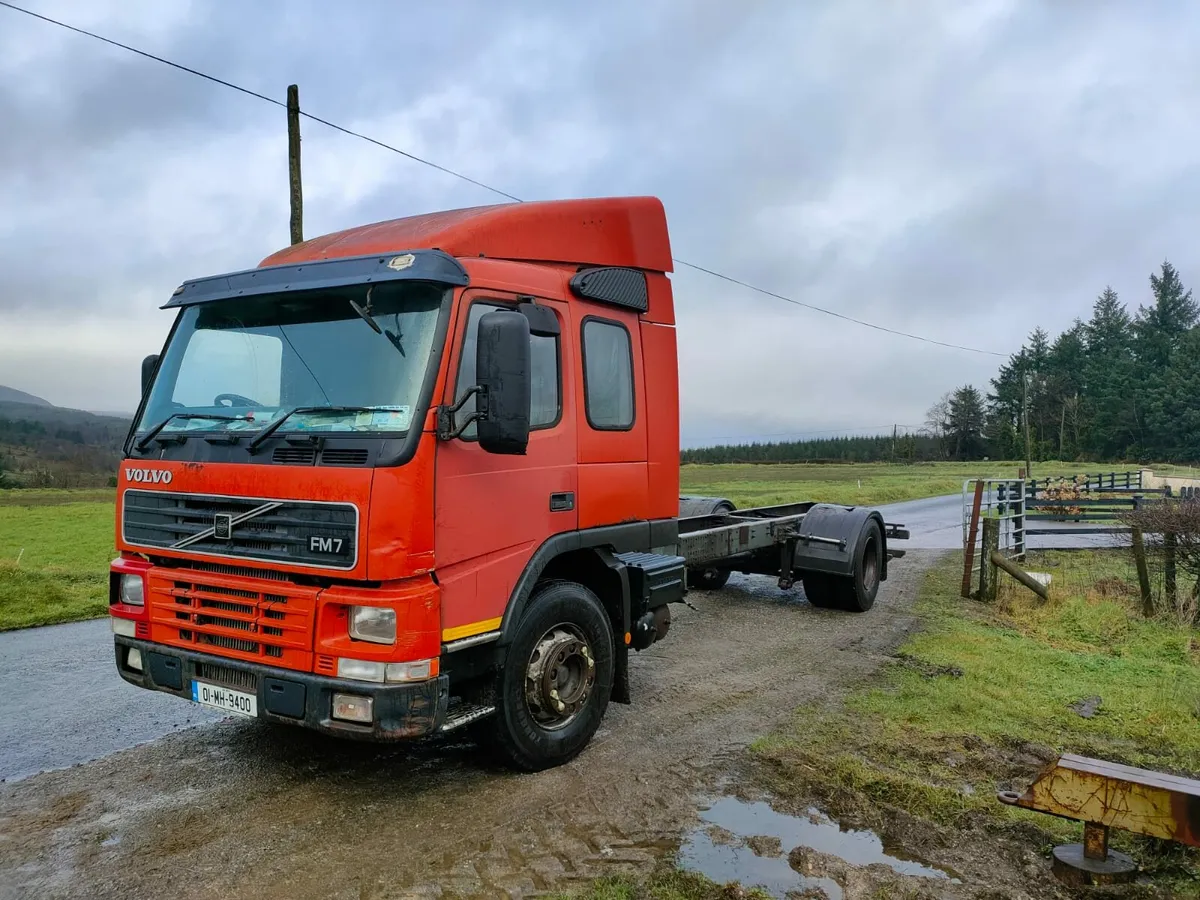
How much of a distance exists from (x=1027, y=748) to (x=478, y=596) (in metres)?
3.65

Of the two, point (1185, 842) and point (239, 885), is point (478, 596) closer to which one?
point (239, 885)

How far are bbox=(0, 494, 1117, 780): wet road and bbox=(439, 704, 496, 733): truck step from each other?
8.07ft

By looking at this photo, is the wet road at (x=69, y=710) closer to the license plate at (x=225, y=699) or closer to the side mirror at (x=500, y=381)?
the license plate at (x=225, y=699)

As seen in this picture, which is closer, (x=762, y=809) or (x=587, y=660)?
(x=762, y=809)

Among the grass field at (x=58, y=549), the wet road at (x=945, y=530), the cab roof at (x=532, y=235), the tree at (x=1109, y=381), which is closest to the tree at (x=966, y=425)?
the tree at (x=1109, y=381)

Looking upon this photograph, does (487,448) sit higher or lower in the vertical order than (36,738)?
higher

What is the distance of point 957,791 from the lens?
4559mm

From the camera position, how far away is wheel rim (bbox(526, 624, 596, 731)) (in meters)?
4.77

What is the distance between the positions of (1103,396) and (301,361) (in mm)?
90467

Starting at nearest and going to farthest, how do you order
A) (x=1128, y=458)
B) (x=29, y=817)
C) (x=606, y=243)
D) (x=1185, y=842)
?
1. (x=1185, y=842)
2. (x=29, y=817)
3. (x=606, y=243)
4. (x=1128, y=458)

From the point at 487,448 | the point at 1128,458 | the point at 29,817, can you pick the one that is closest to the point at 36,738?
the point at 29,817

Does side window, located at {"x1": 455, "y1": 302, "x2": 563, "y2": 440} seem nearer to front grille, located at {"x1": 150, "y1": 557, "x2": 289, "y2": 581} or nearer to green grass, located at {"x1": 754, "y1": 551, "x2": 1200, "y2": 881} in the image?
front grille, located at {"x1": 150, "y1": 557, "x2": 289, "y2": 581}

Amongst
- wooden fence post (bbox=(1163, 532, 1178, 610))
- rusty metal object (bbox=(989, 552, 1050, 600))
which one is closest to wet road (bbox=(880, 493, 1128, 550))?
wooden fence post (bbox=(1163, 532, 1178, 610))

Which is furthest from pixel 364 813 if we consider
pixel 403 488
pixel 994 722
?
pixel 994 722
